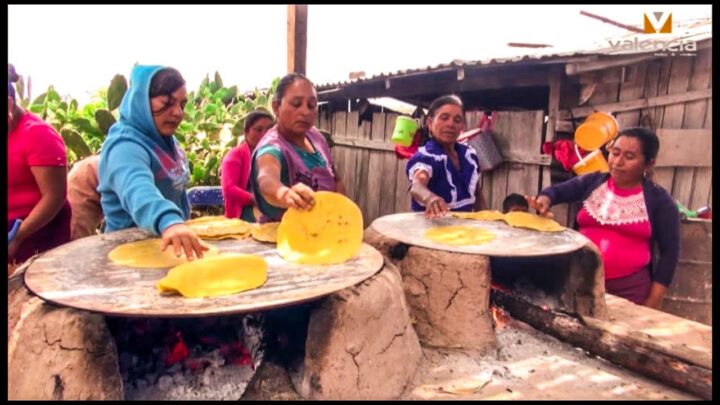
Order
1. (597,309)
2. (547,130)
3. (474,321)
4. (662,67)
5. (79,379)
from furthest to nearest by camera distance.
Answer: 1. (547,130)
2. (662,67)
3. (597,309)
4. (474,321)
5. (79,379)

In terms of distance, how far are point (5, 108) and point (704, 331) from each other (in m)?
3.84

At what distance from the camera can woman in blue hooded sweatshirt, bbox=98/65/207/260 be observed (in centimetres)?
178

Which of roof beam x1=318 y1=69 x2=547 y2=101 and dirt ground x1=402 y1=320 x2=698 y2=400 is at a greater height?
roof beam x1=318 y1=69 x2=547 y2=101

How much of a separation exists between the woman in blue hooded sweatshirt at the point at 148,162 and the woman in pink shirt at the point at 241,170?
185 centimetres

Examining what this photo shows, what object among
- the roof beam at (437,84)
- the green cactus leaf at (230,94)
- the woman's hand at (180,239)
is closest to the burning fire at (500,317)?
the woman's hand at (180,239)

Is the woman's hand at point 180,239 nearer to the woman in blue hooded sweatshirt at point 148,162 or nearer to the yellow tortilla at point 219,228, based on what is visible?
the woman in blue hooded sweatshirt at point 148,162

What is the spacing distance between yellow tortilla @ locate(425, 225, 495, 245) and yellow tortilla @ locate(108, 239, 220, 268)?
3.85ft

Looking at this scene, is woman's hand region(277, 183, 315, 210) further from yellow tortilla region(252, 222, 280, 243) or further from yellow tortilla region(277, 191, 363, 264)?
yellow tortilla region(252, 222, 280, 243)

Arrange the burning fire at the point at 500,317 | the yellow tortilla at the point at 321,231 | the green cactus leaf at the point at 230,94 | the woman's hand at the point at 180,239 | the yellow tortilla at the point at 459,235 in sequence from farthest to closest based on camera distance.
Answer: the green cactus leaf at the point at 230,94 → the burning fire at the point at 500,317 → the yellow tortilla at the point at 459,235 → the yellow tortilla at the point at 321,231 → the woman's hand at the point at 180,239

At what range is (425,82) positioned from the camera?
18.8ft

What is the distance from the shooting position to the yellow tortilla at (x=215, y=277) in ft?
5.40

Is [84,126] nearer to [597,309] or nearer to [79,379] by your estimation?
[79,379]

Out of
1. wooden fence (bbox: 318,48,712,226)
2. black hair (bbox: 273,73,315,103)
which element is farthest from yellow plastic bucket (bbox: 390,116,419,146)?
black hair (bbox: 273,73,315,103)

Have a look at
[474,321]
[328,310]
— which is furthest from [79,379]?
[474,321]
